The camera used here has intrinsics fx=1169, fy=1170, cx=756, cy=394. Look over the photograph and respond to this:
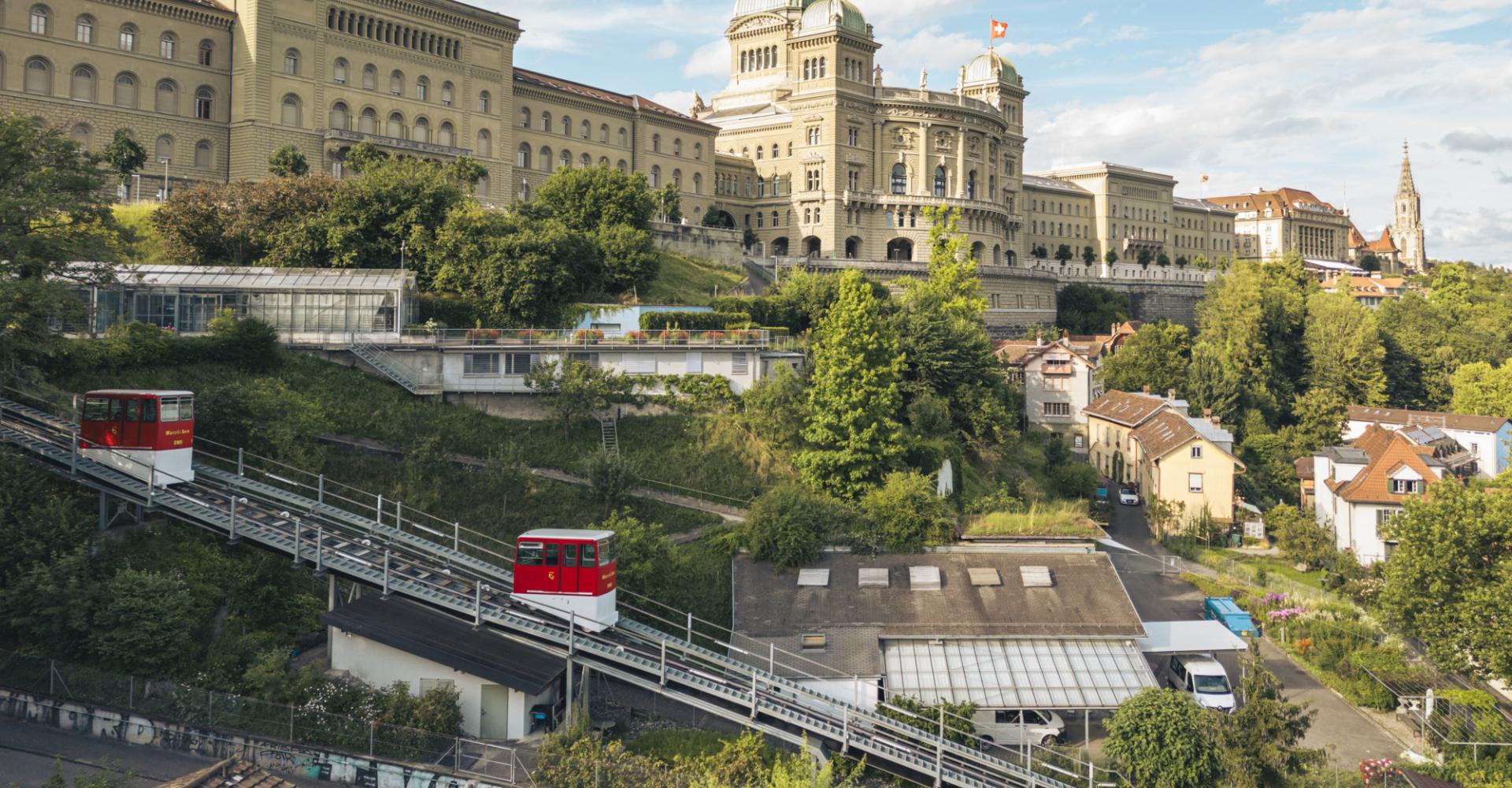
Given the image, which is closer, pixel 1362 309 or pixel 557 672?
pixel 557 672

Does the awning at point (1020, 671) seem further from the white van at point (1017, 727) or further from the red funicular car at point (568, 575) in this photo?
the red funicular car at point (568, 575)

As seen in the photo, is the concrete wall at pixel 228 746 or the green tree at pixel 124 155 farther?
the green tree at pixel 124 155

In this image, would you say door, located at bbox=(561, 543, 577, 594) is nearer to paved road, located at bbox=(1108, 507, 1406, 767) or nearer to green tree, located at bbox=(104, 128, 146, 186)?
paved road, located at bbox=(1108, 507, 1406, 767)

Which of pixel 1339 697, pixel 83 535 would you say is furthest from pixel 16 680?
pixel 1339 697

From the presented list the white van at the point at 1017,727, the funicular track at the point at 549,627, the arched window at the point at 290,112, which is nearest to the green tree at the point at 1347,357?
the white van at the point at 1017,727

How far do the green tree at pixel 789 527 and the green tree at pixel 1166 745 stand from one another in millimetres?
11868

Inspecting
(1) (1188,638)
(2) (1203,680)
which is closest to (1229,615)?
(1) (1188,638)

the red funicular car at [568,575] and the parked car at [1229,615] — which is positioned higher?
the red funicular car at [568,575]

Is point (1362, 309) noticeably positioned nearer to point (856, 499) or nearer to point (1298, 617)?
point (1298, 617)

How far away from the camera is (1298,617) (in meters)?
43.3

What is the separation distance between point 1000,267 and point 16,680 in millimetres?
99153

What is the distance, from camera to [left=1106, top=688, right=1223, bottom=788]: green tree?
26984 mm

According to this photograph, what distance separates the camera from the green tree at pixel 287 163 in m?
66.8

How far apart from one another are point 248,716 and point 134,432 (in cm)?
920
